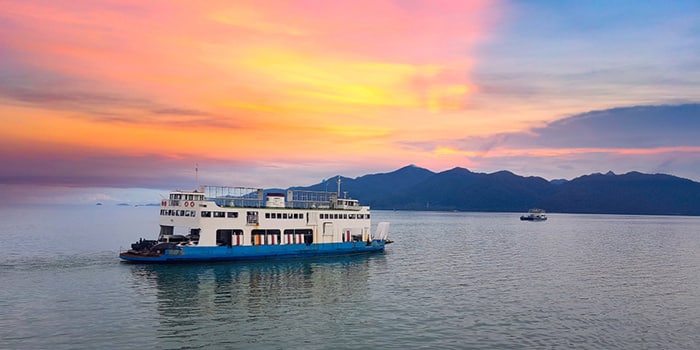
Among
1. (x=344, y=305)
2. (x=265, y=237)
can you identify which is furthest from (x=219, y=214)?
(x=344, y=305)

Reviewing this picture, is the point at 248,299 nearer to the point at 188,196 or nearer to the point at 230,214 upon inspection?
the point at 230,214

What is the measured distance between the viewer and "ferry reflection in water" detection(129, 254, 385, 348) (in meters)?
34.7

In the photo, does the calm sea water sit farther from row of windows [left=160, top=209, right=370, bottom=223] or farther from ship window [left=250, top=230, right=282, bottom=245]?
row of windows [left=160, top=209, right=370, bottom=223]

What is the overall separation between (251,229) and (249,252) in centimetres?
345

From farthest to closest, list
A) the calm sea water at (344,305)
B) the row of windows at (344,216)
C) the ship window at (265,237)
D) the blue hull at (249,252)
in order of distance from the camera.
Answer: the row of windows at (344,216)
the ship window at (265,237)
the blue hull at (249,252)
the calm sea water at (344,305)

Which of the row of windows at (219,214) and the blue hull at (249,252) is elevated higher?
the row of windows at (219,214)

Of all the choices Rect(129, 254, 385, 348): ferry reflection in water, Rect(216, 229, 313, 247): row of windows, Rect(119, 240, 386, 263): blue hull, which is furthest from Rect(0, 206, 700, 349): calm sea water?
Rect(216, 229, 313, 247): row of windows

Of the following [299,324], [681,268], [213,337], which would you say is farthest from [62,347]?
[681,268]

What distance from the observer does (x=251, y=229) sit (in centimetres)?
7069

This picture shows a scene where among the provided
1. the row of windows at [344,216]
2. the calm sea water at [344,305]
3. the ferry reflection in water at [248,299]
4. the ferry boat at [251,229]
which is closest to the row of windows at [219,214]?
the ferry boat at [251,229]

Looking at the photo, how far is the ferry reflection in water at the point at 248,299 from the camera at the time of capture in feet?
114

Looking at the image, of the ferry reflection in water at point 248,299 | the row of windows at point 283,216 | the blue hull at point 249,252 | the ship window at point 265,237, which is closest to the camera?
the ferry reflection in water at point 248,299

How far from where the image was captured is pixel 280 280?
2245 inches

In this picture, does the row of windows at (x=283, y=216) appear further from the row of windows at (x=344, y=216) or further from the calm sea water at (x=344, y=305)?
the calm sea water at (x=344, y=305)
